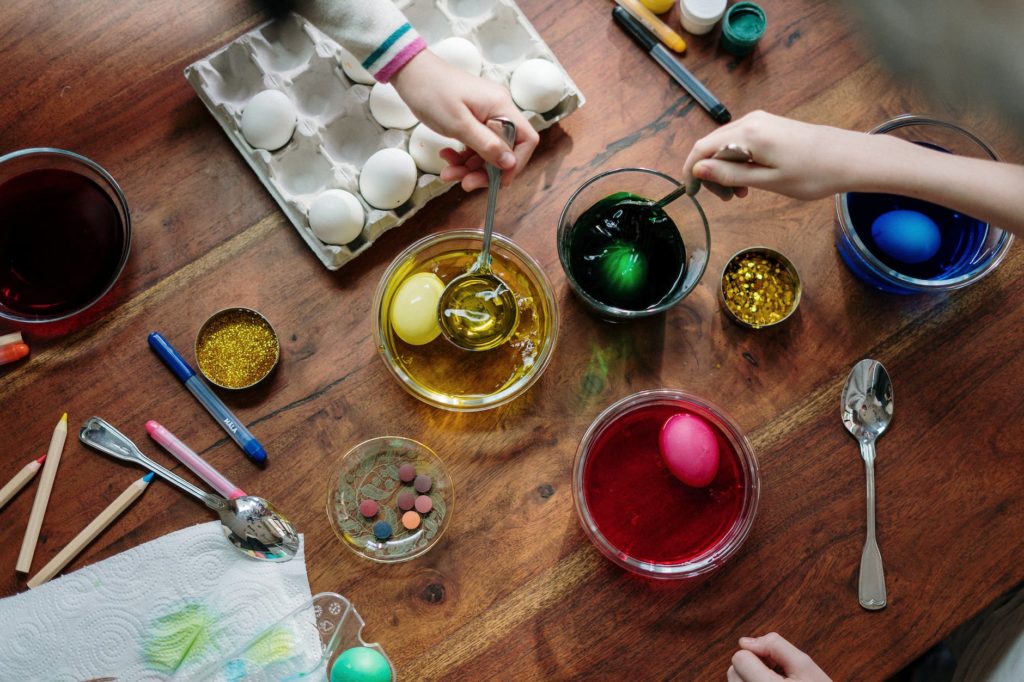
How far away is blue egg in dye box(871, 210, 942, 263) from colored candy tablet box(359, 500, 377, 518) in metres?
0.81

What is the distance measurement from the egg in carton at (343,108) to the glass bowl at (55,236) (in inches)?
8.1

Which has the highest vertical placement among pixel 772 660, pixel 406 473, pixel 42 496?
pixel 42 496

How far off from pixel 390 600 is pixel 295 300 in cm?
44

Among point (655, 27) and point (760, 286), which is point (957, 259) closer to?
point (760, 286)

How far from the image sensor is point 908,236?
3.25 feet

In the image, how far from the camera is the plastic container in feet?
3.19

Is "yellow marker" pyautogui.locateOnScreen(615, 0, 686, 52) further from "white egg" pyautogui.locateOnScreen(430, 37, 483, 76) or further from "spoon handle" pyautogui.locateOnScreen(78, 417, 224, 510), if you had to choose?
"spoon handle" pyautogui.locateOnScreen(78, 417, 224, 510)

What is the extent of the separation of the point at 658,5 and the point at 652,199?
1.05ft

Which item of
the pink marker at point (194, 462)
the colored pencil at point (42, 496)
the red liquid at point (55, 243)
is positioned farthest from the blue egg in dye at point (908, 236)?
the colored pencil at point (42, 496)

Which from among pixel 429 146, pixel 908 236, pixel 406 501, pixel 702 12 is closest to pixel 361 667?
pixel 406 501

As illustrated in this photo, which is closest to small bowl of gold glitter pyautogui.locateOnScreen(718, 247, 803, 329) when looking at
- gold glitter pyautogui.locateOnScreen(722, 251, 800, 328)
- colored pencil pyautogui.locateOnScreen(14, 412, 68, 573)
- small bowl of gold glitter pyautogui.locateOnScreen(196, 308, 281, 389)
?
gold glitter pyautogui.locateOnScreen(722, 251, 800, 328)

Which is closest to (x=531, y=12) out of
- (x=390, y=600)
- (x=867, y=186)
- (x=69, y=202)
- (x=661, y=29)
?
(x=661, y=29)

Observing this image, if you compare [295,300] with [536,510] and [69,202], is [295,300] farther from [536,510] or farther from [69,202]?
[536,510]

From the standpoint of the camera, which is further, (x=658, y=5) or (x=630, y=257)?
(x=658, y=5)
